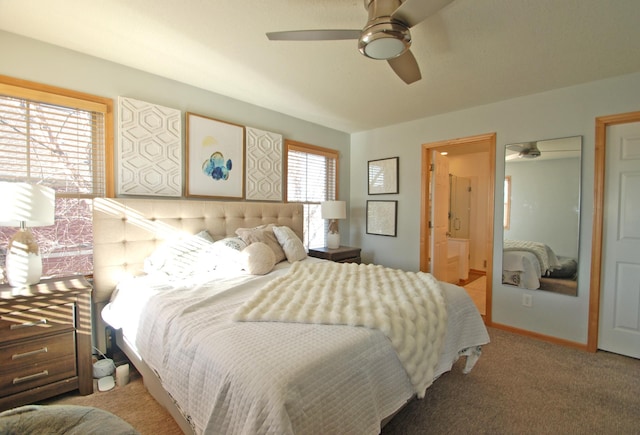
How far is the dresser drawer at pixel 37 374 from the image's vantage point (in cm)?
170

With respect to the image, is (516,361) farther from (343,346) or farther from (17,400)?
(17,400)

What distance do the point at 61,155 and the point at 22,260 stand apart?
85cm

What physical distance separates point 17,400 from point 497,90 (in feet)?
14.8

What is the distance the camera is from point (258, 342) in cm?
118

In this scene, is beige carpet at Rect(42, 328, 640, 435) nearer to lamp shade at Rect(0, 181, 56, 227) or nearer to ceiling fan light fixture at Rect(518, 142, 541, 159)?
lamp shade at Rect(0, 181, 56, 227)

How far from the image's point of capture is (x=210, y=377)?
1.11m

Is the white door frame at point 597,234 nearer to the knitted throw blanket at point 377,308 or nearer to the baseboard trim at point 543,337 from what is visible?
the baseboard trim at point 543,337

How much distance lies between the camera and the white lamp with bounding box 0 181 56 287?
5.70ft

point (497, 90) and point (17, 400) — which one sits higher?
point (497, 90)

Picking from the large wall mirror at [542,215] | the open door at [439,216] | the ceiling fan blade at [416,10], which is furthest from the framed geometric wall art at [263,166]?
the large wall mirror at [542,215]

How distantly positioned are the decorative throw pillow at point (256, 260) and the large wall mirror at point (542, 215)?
2.63 meters

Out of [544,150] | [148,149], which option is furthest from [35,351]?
[544,150]

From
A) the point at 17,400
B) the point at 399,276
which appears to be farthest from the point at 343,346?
the point at 17,400

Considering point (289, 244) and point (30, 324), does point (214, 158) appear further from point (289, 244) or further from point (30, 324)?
point (30, 324)
